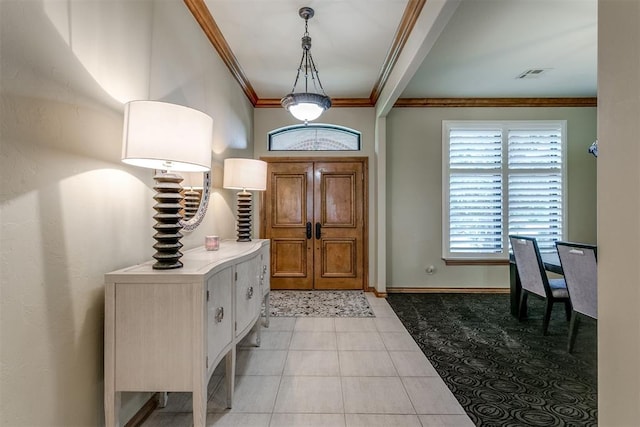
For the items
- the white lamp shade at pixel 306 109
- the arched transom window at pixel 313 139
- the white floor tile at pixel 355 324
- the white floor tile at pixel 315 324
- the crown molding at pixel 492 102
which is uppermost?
the crown molding at pixel 492 102

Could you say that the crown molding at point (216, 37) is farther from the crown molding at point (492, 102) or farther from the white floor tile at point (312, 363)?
the white floor tile at point (312, 363)

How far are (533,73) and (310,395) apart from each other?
179 inches

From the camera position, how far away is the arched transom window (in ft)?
16.7

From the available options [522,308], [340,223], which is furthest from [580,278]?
[340,223]

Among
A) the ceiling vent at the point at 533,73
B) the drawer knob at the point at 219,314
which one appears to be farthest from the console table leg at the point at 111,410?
the ceiling vent at the point at 533,73

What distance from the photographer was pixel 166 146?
1.48m

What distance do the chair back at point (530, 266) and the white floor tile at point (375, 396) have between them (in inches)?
78.9

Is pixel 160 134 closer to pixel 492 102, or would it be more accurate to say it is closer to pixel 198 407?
pixel 198 407

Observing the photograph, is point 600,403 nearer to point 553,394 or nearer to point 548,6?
point 553,394

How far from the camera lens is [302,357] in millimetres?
2748

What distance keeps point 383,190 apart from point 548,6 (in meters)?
2.64

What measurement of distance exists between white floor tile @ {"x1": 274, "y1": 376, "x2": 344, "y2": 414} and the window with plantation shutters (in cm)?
333

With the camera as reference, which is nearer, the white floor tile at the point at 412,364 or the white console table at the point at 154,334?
the white console table at the point at 154,334

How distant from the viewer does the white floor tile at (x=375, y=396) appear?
203 cm
